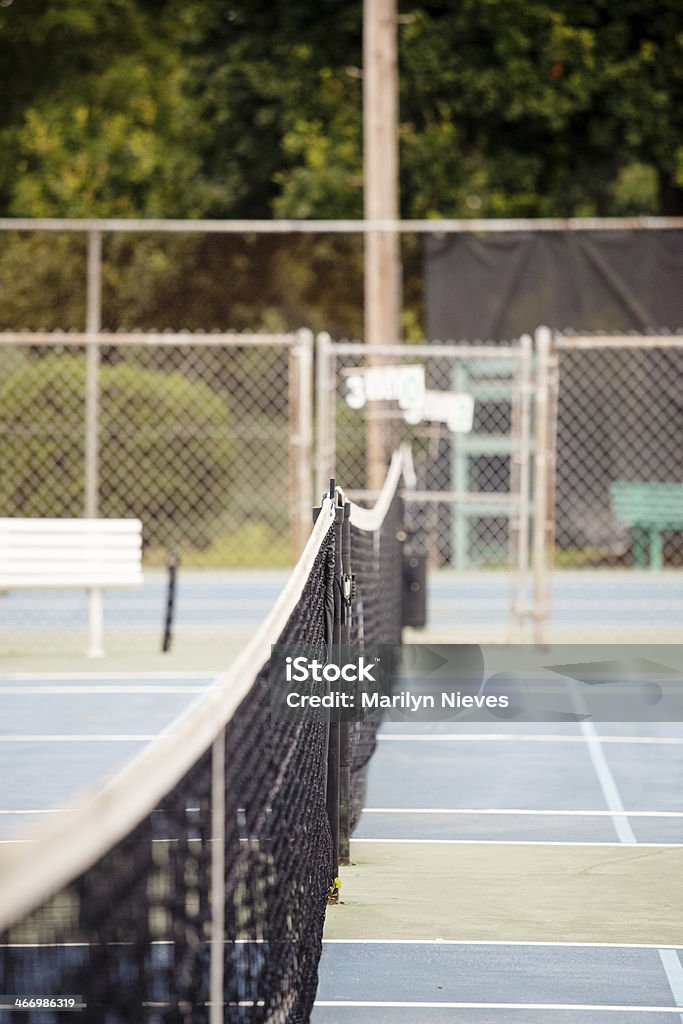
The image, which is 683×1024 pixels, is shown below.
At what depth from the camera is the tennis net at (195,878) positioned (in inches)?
90.1

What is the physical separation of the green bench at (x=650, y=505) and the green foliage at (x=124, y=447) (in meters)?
4.21

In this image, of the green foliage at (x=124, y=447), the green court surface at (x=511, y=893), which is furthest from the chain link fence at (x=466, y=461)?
the green court surface at (x=511, y=893)

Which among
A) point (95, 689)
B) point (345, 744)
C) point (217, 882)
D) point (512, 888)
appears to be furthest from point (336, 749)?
point (95, 689)

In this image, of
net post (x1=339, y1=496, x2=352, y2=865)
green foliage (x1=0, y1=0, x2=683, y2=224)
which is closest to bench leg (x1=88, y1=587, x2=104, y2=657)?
net post (x1=339, y1=496, x2=352, y2=865)

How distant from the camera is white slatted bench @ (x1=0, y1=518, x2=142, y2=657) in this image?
40.0ft

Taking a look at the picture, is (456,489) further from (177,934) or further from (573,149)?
(177,934)

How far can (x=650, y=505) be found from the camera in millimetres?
17609

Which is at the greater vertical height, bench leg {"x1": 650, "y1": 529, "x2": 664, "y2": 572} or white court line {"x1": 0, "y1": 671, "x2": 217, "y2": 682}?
bench leg {"x1": 650, "y1": 529, "x2": 664, "y2": 572}

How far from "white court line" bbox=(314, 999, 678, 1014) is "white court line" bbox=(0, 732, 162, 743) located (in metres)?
4.45

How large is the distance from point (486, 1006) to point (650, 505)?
13288 millimetres

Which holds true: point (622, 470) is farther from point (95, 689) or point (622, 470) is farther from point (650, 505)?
point (95, 689)

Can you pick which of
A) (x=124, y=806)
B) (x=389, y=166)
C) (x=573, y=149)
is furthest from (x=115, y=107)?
(x=124, y=806)

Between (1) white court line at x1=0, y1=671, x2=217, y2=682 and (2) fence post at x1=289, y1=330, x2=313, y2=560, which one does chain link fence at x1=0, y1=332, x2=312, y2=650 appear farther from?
(1) white court line at x1=0, y1=671, x2=217, y2=682

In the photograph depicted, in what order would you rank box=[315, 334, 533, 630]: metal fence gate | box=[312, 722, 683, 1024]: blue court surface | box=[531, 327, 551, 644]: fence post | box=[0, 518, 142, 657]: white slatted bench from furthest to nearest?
box=[315, 334, 533, 630]: metal fence gate, box=[0, 518, 142, 657]: white slatted bench, box=[531, 327, 551, 644]: fence post, box=[312, 722, 683, 1024]: blue court surface
